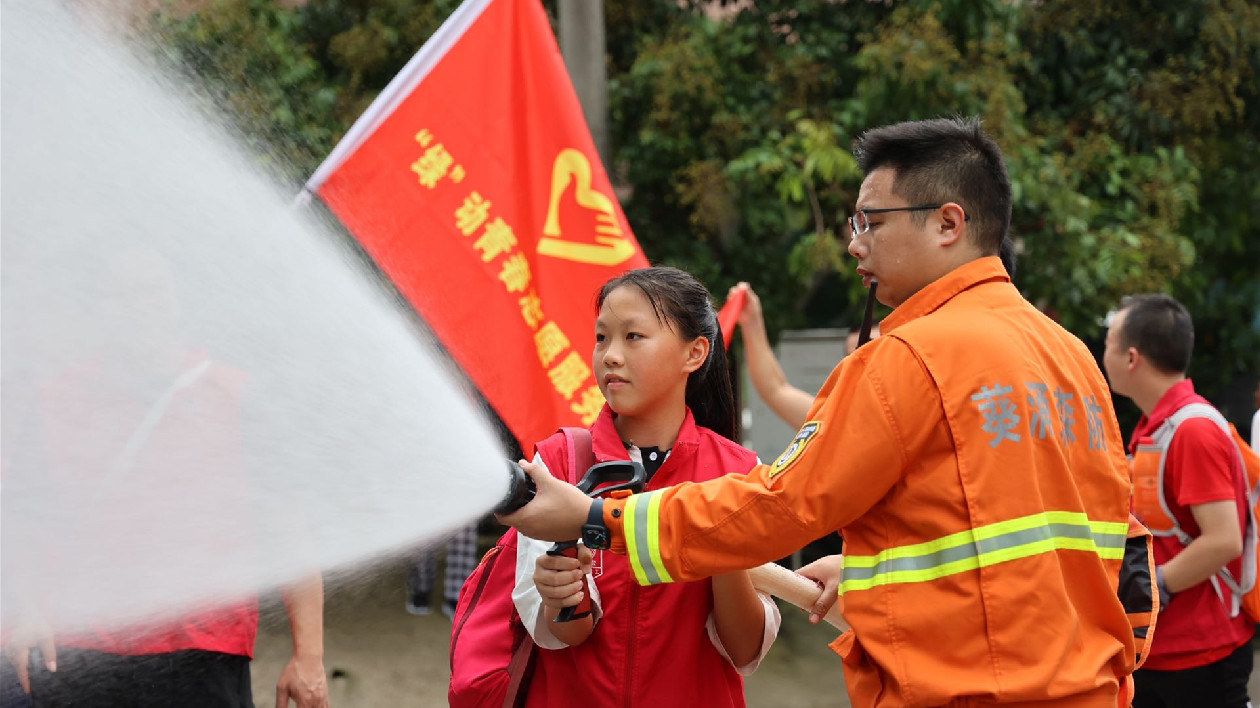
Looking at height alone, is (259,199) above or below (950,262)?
above

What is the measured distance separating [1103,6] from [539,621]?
6.66 metres

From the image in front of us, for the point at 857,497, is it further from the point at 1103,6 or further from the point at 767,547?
the point at 1103,6

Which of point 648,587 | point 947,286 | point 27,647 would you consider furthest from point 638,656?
point 27,647

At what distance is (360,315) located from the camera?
272 cm

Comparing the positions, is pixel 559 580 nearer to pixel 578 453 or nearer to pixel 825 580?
pixel 578 453

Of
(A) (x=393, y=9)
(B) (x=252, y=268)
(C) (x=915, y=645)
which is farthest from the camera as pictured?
(A) (x=393, y=9)

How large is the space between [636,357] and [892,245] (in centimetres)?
67

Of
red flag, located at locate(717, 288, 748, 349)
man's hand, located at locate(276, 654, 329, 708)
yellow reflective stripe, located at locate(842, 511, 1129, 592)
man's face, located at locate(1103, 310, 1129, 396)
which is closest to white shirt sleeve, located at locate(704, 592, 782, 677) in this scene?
yellow reflective stripe, located at locate(842, 511, 1129, 592)

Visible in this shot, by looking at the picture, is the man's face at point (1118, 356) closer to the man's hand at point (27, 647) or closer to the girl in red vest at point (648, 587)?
the girl in red vest at point (648, 587)

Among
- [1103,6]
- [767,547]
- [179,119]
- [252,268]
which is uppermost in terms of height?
[179,119]

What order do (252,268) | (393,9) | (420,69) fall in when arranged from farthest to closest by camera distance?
1. (393,9)
2. (420,69)
3. (252,268)

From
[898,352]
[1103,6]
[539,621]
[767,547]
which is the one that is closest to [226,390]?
[539,621]

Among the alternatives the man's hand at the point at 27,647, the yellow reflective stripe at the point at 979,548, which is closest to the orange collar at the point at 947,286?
the yellow reflective stripe at the point at 979,548

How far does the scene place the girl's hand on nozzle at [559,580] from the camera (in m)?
2.33
